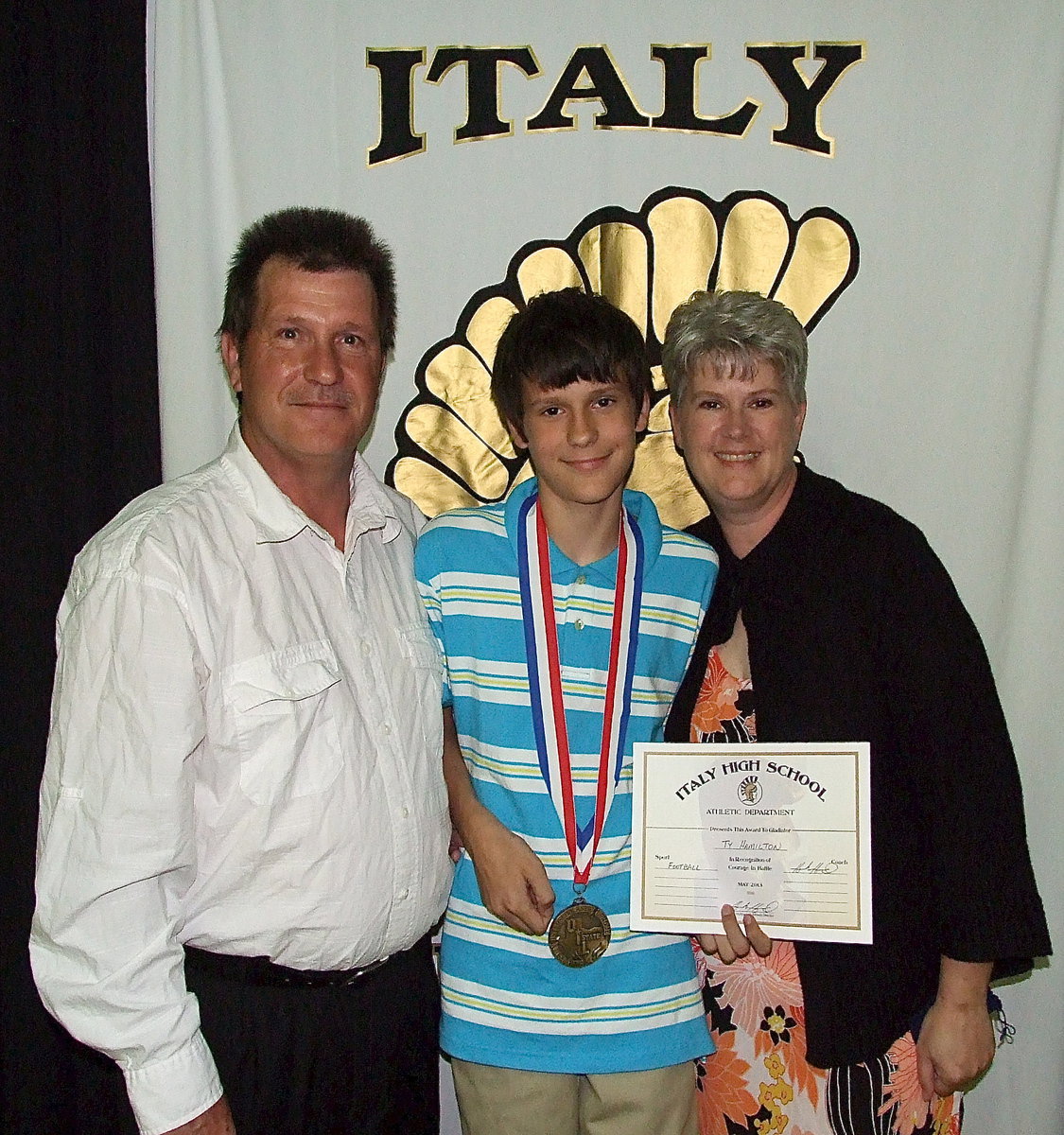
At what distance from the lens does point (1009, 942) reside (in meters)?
1.64

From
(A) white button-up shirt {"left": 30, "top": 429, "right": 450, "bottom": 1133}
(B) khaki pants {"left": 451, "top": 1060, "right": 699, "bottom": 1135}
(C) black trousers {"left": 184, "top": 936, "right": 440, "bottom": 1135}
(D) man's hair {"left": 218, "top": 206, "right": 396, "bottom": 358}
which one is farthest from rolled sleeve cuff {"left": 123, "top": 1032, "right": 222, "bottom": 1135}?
(D) man's hair {"left": 218, "top": 206, "right": 396, "bottom": 358}

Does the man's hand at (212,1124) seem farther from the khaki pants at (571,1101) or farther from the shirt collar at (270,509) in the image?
the shirt collar at (270,509)

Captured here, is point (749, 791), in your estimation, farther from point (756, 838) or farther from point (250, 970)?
point (250, 970)

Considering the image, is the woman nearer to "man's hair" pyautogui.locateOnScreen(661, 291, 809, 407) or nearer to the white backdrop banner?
"man's hair" pyautogui.locateOnScreen(661, 291, 809, 407)

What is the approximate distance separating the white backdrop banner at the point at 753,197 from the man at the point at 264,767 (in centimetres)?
68

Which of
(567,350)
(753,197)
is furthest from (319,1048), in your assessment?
(753,197)

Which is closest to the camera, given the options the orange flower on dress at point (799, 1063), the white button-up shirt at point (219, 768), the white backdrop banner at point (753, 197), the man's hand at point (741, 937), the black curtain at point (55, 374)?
the white button-up shirt at point (219, 768)

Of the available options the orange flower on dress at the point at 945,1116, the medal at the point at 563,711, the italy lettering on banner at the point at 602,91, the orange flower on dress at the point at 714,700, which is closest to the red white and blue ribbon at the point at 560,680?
the medal at the point at 563,711

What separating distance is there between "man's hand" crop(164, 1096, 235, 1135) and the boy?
38cm

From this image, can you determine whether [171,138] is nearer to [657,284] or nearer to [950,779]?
[657,284]

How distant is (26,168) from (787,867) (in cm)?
188

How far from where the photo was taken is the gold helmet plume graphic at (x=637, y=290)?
92.7 inches

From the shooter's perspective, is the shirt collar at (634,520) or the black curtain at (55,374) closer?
the shirt collar at (634,520)

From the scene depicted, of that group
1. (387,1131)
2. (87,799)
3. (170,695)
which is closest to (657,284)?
(170,695)
